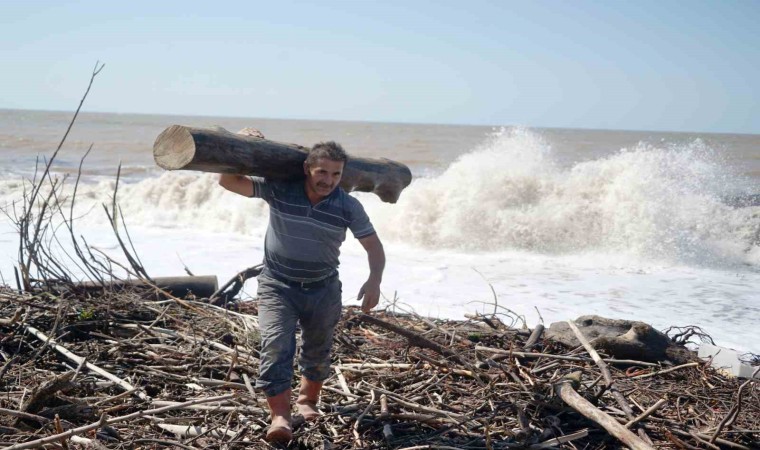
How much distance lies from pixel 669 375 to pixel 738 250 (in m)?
9.66

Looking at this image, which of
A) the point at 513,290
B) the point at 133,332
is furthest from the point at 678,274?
the point at 133,332

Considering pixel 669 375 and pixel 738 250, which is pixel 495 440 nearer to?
pixel 669 375

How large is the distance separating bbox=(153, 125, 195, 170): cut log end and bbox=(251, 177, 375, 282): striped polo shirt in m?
0.52

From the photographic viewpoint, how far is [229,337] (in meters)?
4.73

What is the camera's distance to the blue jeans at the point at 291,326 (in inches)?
138

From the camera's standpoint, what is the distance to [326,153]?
143 inches

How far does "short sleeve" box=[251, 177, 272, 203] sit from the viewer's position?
3816 millimetres

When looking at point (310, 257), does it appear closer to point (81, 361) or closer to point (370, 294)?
point (370, 294)

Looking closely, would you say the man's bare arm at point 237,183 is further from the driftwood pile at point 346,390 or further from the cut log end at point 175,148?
the driftwood pile at point 346,390

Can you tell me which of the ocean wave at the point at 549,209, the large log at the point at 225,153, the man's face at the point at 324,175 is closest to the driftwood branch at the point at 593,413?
the man's face at the point at 324,175

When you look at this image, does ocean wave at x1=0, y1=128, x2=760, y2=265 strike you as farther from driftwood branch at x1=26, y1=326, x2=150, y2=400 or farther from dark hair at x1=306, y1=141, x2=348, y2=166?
dark hair at x1=306, y1=141, x2=348, y2=166

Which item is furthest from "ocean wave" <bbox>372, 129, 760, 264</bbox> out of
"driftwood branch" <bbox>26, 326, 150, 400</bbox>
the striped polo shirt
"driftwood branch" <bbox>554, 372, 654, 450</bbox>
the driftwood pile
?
the striped polo shirt

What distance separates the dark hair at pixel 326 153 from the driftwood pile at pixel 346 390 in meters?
1.26

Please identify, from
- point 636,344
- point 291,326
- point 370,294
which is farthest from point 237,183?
point 636,344
